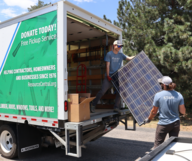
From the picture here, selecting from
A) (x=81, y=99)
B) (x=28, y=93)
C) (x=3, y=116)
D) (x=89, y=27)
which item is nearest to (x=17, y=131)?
(x=3, y=116)

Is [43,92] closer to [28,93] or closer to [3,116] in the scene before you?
[28,93]

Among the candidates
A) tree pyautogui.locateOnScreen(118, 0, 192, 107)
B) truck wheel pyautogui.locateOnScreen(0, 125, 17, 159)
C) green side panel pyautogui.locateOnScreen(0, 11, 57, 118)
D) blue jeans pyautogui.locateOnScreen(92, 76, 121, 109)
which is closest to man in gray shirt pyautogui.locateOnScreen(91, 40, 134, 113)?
blue jeans pyautogui.locateOnScreen(92, 76, 121, 109)

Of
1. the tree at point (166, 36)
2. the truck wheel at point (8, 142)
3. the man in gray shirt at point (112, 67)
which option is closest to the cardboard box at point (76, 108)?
the man in gray shirt at point (112, 67)

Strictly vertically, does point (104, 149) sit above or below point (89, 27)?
below

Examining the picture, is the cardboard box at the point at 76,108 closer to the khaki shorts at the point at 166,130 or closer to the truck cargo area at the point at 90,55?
the khaki shorts at the point at 166,130

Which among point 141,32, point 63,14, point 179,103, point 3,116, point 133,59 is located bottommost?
point 3,116

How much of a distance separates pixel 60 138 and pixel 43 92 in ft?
3.30

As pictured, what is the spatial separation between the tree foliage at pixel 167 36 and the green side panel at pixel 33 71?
6.75 metres

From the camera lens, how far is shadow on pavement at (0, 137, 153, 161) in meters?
5.46

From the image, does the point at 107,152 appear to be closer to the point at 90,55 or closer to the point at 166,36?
the point at 90,55

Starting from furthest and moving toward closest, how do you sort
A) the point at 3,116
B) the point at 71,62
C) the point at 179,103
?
the point at 71,62
the point at 3,116
the point at 179,103

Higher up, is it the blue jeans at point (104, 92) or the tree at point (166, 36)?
the tree at point (166, 36)

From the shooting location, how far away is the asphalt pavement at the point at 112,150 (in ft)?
17.9

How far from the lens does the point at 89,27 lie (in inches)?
239
